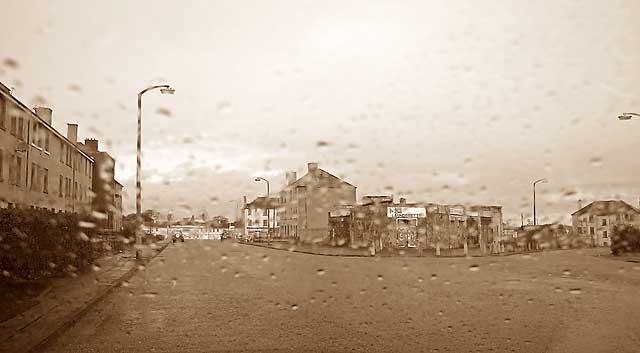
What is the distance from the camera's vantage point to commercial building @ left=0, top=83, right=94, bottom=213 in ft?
89.9

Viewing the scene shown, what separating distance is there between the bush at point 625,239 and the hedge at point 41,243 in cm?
2690

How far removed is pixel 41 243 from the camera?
15.9 m

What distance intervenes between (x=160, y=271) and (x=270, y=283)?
619 centimetres

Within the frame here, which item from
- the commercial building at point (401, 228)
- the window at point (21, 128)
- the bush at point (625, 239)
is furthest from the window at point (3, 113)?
the bush at point (625, 239)

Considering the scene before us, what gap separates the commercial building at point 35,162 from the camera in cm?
2741

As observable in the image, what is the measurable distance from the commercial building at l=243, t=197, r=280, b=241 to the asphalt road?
34987 mm

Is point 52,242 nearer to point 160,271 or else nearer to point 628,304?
point 160,271

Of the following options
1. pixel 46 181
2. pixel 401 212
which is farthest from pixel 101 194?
pixel 401 212

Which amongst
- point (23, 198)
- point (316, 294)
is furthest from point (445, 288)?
point (23, 198)

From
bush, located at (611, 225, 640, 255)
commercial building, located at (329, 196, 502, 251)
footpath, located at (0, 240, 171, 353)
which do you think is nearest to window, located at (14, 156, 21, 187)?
footpath, located at (0, 240, 171, 353)

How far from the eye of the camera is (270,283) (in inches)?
604

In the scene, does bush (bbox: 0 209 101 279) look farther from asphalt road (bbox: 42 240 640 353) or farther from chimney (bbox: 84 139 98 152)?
chimney (bbox: 84 139 98 152)

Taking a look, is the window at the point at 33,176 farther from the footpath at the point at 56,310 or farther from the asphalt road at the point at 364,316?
the asphalt road at the point at 364,316

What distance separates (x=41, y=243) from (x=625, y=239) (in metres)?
30.0
